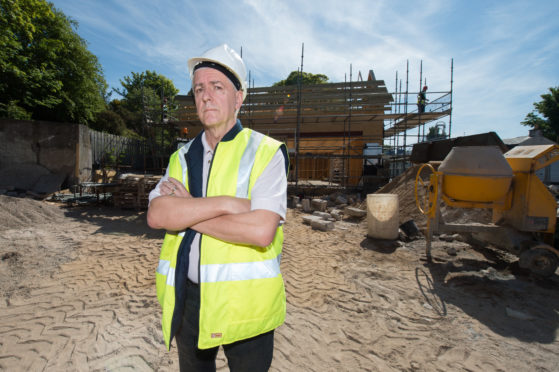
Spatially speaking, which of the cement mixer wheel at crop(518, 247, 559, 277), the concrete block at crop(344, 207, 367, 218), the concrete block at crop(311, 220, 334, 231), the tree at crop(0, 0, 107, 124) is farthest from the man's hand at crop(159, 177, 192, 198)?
the tree at crop(0, 0, 107, 124)

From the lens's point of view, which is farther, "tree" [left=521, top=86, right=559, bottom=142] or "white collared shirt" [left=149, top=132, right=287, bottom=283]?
"tree" [left=521, top=86, right=559, bottom=142]

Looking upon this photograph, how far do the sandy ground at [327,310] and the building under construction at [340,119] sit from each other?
8319 millimetres

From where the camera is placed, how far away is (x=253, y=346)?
1192mm

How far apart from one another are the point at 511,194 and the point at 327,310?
13.5ft

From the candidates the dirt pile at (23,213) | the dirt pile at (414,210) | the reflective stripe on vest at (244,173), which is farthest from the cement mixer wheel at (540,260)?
the dirt pile at (23,213)

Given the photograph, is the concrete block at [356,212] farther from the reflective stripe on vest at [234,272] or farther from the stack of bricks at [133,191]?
the reflective stripe on vest at [234,272]

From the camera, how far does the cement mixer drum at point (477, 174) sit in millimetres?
4414

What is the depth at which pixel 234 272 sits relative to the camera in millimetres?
1138

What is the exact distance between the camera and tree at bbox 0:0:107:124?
12250 mm

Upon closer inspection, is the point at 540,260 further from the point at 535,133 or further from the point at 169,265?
the point at 535,133

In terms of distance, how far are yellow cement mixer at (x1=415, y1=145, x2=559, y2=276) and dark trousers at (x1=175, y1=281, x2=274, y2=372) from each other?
14.3 feet

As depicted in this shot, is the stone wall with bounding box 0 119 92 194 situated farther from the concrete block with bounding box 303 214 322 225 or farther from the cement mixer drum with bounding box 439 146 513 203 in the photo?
the cement mixer drum with bounding box 439 146 513 203

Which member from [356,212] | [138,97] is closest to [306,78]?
[138,97]

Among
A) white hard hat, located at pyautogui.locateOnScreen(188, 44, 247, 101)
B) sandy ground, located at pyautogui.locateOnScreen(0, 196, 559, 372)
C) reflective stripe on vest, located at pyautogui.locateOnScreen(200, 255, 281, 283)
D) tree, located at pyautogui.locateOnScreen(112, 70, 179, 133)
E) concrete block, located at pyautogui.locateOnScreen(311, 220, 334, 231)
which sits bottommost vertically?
sandy ground, located at pyautogui.locateOnScreen(0, 196, 559, 372)
